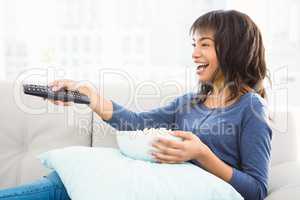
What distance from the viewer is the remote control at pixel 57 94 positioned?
3.73 ft

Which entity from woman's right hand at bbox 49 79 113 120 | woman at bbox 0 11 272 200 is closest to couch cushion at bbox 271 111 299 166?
woman at bbox 0 11 272 200

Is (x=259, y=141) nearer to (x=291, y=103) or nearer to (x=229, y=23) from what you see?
(x=229, y=23)

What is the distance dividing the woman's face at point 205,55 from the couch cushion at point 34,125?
17.4 inches

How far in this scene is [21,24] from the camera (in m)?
2.15

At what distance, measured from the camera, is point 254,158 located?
104 centimetres

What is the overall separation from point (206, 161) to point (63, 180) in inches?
15.0

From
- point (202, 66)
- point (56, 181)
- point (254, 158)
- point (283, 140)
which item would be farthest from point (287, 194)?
point (56, 181)

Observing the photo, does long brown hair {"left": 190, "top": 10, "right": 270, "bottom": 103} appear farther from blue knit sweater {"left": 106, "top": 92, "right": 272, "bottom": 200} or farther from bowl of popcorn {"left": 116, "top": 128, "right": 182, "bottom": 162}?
bowl of popcorn {"left": 116, "top": 128, "right": 182, "bottom": 162}

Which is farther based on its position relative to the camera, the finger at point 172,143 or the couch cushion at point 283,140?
the couch cushion at point 283,140

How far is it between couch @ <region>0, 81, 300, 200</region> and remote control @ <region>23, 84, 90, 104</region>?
14 cm

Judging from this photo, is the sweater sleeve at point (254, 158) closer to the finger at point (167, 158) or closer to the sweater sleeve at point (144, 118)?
the finger at point (167, 158)

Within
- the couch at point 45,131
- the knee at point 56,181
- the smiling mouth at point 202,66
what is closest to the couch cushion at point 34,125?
the couch at point 45,131

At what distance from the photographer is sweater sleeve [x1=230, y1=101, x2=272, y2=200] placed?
39.4 inches

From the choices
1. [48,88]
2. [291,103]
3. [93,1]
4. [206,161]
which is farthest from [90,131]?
[291,103]
